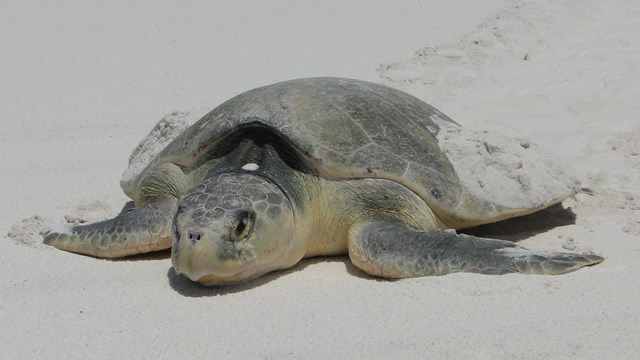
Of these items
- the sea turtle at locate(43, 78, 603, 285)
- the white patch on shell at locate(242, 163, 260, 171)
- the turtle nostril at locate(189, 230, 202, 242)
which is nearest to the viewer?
the turtle nostril at locate(189, 230, 202, 242)

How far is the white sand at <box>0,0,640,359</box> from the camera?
2350 millimetres

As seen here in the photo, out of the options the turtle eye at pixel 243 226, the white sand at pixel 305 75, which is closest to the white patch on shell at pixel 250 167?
the turtle eye at pixel 243 226

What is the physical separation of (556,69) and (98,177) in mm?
3518

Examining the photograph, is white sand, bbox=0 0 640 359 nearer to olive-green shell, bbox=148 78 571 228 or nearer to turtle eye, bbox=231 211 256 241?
turtle eye, bbox=231 211 256 241

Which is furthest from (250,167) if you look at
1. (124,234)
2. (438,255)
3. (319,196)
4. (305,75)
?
(305,75)

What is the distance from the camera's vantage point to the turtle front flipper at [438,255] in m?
Result: 2.73

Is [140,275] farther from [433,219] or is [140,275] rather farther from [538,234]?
[538,234]

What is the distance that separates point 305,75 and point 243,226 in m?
3.43

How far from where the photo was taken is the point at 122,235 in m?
3.14

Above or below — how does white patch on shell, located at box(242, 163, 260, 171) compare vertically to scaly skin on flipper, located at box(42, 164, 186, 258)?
above

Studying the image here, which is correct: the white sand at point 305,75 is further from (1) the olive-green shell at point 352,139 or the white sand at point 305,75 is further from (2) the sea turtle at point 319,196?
(1) the olive-green shell at point 352,139

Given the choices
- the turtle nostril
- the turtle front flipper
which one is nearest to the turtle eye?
the turtle nostril

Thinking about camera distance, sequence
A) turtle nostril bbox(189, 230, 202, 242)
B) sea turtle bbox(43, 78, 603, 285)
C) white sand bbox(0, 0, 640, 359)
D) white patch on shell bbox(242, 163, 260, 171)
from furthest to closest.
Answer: white patch on shell bbox(242, 163, 260, 171) < sea turtle bbox(43, 78, 603, 285) < turtle nostril bbox(189, 230, 202, 242) < white sand bbox(0, 0, 640, 359)

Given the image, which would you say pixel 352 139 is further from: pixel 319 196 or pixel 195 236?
pixel 195 236
